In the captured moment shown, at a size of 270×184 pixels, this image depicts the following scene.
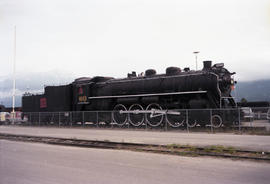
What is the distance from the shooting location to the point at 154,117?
740 inches

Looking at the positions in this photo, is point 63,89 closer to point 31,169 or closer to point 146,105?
point 146,105

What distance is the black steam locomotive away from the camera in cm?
1716

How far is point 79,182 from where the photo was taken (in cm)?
591

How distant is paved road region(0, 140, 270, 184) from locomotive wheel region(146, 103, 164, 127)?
9.08 meters

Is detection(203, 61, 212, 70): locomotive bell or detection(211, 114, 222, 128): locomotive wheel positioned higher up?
detection(203, 61, 212, 70): locomotive bell

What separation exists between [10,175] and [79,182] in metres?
2.04

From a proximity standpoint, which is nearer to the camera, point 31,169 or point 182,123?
point 31,169

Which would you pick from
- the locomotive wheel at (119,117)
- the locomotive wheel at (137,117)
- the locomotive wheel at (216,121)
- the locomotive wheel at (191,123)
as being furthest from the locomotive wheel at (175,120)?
the locomotive wheel at (119,117)

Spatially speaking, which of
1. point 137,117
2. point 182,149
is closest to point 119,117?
point 137,117

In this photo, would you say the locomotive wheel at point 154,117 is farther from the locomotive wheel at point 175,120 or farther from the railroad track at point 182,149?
the railroad track at point 182,149

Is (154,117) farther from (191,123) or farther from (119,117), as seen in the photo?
(119,117)

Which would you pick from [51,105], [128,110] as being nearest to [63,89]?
[51,105]

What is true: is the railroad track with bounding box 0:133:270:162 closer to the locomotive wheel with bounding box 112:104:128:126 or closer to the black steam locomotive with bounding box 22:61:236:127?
the black steam locomotive with bounding box 22:61:236:127

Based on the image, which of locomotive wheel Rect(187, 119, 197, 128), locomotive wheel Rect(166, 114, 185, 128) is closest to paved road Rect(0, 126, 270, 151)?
locomotive wheel Rect(187, 119, 197, 128)
